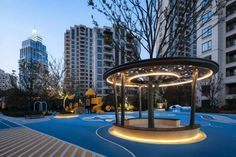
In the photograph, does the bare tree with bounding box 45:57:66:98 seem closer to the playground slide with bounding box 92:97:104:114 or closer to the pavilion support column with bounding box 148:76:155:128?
the playground slide with bounding box 92:97:104:114

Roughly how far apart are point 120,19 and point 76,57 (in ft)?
297

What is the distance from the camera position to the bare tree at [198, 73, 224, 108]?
3556 cm

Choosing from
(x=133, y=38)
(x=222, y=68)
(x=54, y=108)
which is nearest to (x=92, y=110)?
(x=54, y=108)

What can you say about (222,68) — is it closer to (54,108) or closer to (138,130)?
(54,108)

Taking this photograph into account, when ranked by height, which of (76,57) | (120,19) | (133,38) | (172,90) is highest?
(76,57)

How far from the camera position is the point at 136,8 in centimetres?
1387

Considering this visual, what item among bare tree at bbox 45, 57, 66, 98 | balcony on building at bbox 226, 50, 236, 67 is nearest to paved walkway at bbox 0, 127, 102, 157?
bare tree at bbox 45, 57, 66, 98

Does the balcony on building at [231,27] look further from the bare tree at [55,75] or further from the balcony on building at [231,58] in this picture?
the bare tree at [55,75]

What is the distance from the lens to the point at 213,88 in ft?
115

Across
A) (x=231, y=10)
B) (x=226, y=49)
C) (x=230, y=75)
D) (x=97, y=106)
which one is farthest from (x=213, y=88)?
(x=97, y=106)

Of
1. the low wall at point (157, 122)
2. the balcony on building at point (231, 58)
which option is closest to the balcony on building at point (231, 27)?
the balcony on building at point (231, 58)

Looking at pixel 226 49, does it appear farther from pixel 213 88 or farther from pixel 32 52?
pixel 32 52

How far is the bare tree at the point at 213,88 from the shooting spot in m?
35.6

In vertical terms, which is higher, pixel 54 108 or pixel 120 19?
pixel 120 19
